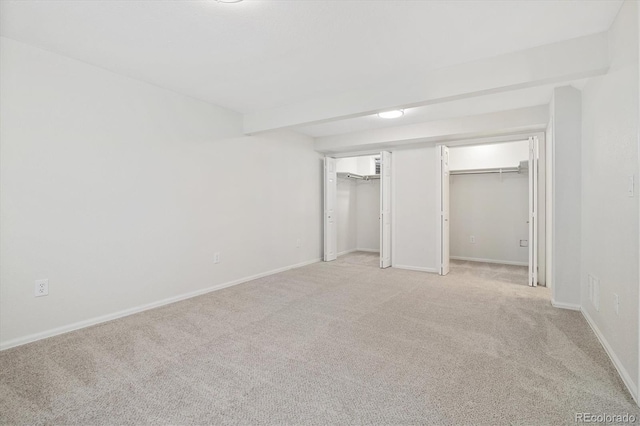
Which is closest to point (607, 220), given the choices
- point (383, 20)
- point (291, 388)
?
point (383, 20)

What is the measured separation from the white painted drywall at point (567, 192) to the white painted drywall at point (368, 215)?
13.4ft

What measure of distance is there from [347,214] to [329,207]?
4.22 ft

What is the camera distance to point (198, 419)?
1.51 meters

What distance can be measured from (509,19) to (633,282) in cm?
182

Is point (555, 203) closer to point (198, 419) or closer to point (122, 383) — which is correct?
point (198, 419)

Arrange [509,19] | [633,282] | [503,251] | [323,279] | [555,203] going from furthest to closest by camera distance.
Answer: [503,251]
[323,279]
[555,203]
[509,19]
[633,282]

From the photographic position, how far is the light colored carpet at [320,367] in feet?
5.13

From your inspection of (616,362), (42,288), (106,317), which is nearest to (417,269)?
(616,362)

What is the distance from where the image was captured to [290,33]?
2207 millimetres

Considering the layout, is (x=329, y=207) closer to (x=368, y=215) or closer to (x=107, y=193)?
(x=368, y=215)

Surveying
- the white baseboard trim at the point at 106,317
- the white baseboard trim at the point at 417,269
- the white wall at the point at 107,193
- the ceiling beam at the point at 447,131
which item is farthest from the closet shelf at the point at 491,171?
the white baseboard trim at the point at 106,317

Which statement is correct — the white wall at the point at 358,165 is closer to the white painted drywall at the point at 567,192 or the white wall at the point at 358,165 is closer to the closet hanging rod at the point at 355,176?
the closet hanging rod at the point at 355,176

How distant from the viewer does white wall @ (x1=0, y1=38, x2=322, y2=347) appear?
2326 millimetres

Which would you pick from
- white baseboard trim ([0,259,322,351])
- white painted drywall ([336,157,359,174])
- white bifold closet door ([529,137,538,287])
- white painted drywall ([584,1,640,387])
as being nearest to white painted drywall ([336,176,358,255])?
white painted drywall ([336,157,359,174])
